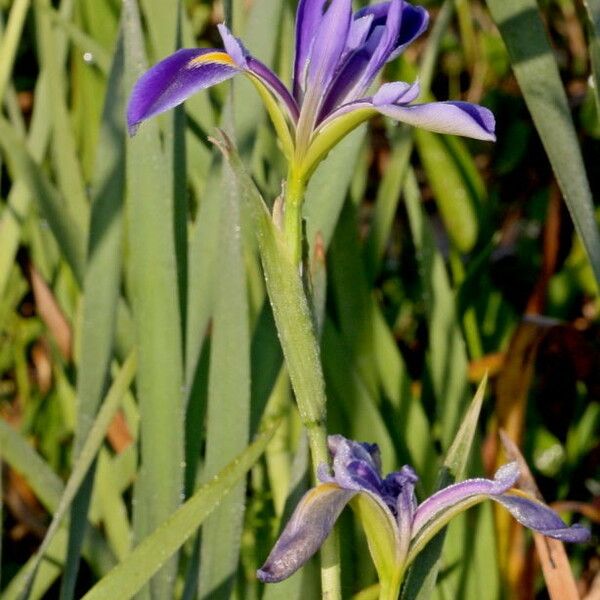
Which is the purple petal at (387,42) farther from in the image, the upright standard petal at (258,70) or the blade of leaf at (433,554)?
the blade of leaf at (433,554)

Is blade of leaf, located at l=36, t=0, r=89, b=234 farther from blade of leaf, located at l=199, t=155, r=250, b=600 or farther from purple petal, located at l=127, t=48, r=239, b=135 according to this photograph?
purple petal, located at l=127, t=48, r=239, b=135

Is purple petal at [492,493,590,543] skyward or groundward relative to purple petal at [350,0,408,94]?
groundward

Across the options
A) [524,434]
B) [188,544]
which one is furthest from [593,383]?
[188,544]

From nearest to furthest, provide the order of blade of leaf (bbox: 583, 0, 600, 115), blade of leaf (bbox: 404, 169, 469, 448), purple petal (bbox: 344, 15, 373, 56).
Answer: purple petal (bbox: 344, 15, 373, 56)
blade of leaf (bbox: 583, 0, 600, 115)
blade of leaf (bbox: 404, 169, 469, 448)

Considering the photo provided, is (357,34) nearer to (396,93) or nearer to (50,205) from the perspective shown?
(396,93)

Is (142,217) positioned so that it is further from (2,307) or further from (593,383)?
(593,383)

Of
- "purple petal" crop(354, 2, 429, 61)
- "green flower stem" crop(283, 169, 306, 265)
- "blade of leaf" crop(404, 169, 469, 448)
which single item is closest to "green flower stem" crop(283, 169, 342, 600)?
"green flower stem" crop(283, 169, 306, 265)
